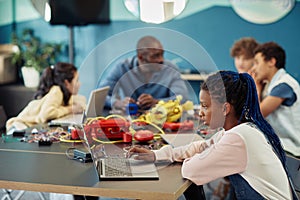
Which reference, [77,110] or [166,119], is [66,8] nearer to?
[77,110]

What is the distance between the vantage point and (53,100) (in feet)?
11.9

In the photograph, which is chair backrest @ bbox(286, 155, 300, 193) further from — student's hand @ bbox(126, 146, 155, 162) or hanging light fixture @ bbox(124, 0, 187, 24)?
hanging light fixture @ bbox(124, 0, 187, 24)

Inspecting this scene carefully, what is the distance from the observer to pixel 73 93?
3.85 m

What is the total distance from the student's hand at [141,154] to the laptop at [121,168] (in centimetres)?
2

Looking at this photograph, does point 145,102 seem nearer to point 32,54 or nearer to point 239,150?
point 239,150

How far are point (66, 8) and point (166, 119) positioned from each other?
9.11ft

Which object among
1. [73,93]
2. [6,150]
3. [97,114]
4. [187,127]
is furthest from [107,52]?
[6,150]

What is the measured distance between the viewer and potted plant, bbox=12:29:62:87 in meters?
5.97

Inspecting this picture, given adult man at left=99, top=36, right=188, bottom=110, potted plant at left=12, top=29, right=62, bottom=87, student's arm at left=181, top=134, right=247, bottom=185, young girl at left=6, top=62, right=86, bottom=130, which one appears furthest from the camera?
potted plant at left=12, top=29, right=62, bottom=87

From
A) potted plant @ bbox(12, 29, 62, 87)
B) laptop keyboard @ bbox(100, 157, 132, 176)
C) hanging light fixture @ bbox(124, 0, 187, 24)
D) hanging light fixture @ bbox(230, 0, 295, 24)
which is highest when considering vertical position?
hanging light fixture @ bbox(124, 0, 187, 24)

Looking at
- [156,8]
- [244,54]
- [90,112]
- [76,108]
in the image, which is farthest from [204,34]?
[156,8]

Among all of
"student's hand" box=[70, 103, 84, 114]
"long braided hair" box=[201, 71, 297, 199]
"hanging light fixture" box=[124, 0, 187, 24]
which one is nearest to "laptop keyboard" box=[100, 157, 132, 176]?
"long braided hair" box=[201, 71, 297, 199]

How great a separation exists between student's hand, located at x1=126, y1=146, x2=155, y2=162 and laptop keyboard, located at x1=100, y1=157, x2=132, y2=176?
0.18 ft

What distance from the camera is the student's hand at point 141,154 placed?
2365 millimetres
